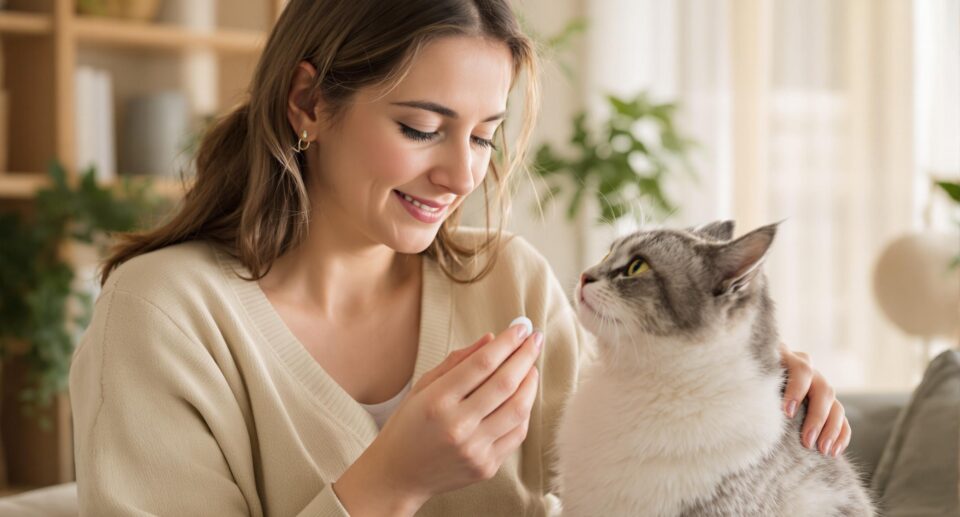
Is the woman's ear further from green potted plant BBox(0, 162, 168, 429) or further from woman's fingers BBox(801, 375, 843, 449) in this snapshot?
green potted plant BBox(0, 162, 168, 429)

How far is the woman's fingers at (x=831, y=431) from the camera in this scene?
1.30 m

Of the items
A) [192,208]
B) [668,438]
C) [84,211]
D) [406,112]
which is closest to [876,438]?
[668,438]

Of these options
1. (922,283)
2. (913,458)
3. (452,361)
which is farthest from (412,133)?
(922,283)

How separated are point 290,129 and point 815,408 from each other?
0.92 meters

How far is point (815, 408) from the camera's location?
1.30 metres

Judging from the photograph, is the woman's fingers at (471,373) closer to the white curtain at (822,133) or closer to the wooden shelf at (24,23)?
the white curtain at (822,133)

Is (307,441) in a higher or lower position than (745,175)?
lower

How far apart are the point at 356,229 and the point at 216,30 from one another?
2.59 meters

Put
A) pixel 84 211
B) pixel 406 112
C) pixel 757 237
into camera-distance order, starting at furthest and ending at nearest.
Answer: pixel 84 211 < pixel 406 112 < pixel 757 237

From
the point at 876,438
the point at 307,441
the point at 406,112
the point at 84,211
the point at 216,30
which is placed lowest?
the point at 876,438

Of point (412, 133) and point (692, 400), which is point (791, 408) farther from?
point (412, 133)

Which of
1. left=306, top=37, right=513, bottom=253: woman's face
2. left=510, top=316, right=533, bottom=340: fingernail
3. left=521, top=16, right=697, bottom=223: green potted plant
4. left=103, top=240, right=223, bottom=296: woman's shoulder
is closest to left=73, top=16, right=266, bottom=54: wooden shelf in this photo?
left=521, top=16, right=697, bottom=223: green potted plant

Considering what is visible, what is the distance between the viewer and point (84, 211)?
136 inches

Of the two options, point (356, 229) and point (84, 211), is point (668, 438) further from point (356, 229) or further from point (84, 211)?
A: point (84, 211)
